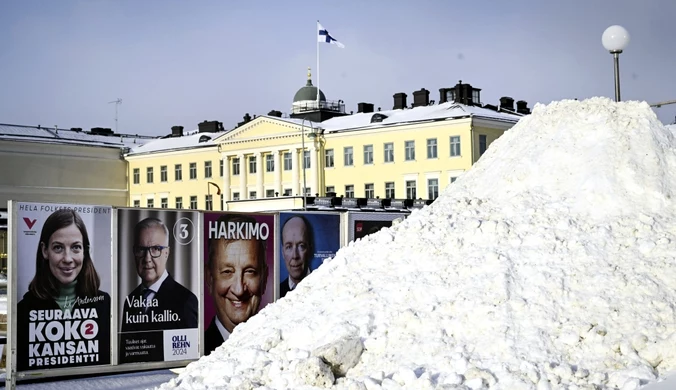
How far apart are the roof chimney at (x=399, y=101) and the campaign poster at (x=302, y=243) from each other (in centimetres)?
5886

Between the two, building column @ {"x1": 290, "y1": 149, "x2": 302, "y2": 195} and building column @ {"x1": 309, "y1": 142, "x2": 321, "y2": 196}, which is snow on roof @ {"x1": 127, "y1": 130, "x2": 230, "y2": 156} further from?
building column @ {"x1": 309, "y1": 142, "x2": 321, "y2": 196}

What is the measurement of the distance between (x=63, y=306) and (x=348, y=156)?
59.6m

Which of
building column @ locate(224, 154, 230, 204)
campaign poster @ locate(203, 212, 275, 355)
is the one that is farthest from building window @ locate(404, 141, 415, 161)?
campaign poster @ locate(203, 212, 275, 355)

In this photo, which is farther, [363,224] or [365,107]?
[365,107]

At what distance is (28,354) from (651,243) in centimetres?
694

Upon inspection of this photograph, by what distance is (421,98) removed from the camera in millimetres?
72750

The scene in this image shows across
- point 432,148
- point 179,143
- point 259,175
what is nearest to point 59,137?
point 179,143

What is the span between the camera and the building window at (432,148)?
66.7 metres

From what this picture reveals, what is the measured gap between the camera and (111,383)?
43.0ft

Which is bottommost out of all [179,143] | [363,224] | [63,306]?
[63,306]

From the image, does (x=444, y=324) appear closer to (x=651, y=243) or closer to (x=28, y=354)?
(x=651, y=243)

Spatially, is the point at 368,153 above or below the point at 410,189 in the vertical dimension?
above

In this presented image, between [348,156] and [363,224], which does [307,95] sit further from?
[363,224]

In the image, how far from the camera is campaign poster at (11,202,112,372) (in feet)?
39.0
